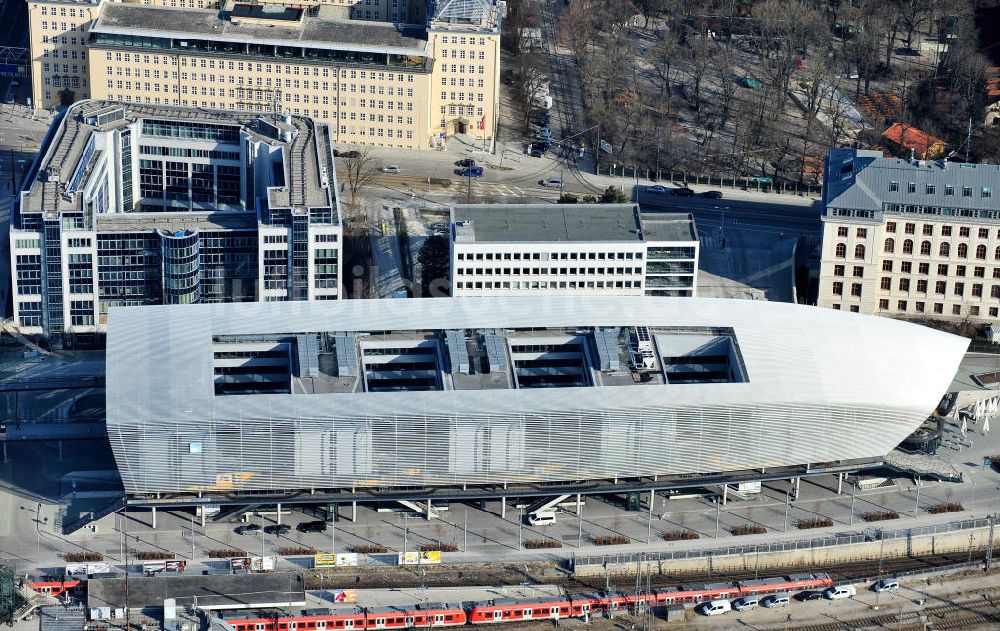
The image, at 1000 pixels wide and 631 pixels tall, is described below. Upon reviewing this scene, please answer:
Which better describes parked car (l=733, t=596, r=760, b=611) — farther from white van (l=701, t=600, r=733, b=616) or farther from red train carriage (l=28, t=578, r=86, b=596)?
red train carriage (l=28, t=578, r=86, b=596)

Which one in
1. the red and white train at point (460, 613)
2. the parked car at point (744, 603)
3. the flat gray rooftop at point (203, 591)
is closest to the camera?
the red and white train at point (460, 613)

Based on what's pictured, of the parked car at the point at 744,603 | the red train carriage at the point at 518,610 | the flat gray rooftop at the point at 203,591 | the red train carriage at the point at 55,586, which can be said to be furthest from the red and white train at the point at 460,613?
the red train carriage at the point at 55,586

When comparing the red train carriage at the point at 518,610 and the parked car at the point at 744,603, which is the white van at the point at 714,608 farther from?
the red train carriage at the point at 518,610

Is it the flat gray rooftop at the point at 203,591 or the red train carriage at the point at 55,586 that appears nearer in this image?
the flat gray rooftop at the point at 203,591

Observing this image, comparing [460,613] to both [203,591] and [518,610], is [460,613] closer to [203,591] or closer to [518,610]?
[518,610]

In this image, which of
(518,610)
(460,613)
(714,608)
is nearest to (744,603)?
(714,608)

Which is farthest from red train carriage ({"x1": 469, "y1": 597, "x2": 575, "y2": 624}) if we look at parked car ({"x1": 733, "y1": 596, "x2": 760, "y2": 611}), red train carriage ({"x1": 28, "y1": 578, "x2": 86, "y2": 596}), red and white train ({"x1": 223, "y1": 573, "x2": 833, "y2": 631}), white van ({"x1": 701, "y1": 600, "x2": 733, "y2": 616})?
red train carriage ({"x1": 28, "y1": 578, "x2": 86, "y2": 596})
